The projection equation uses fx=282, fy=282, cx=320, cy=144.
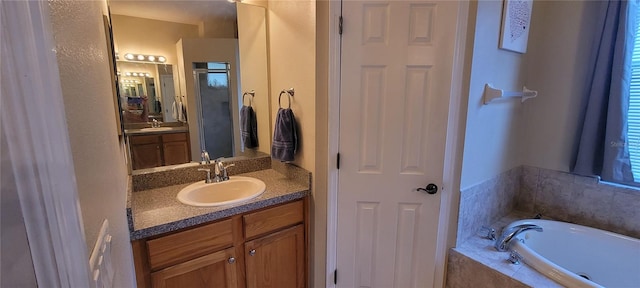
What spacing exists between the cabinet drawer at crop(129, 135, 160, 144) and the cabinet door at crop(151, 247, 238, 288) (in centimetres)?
78

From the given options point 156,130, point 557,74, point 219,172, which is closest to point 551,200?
point 557,74

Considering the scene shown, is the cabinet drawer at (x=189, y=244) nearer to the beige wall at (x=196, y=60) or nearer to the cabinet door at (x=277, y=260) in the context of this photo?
the cabinet door at (x=277, y=260)

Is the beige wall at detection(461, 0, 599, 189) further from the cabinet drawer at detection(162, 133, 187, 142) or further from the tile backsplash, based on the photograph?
the cabinet drawer at detection(162, 133, 187, 142)

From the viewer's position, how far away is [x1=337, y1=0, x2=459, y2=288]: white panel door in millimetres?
1470

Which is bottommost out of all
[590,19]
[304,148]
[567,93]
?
[304,148]

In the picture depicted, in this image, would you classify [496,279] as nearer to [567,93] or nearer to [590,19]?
[567,93]

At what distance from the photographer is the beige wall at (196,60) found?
1.82 meters

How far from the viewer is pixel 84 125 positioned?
1.75 feet

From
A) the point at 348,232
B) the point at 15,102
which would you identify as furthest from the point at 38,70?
the point at 348,232

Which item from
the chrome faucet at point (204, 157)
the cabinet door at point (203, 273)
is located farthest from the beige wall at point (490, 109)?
the chrome faucet at point (204, 157)

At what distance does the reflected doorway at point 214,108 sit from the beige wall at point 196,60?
0.09 feet

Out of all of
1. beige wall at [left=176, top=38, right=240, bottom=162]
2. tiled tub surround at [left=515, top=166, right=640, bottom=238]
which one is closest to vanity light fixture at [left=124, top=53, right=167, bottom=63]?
beige wall at [left=176, top=38, right=240, bottom=162]

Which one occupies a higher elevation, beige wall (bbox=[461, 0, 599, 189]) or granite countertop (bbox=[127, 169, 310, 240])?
beige wall (bbox=[461, 0, 599, 189])

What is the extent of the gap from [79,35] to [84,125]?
0.62 feet
